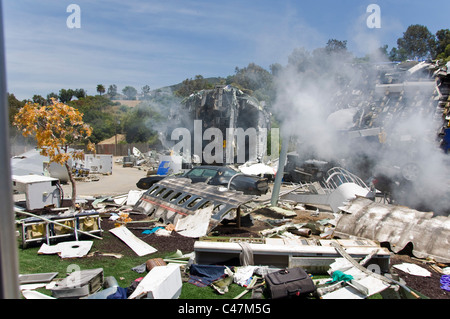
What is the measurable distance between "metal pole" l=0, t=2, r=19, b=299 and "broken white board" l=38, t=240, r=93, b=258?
4.84m

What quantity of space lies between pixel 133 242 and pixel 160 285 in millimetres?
3121

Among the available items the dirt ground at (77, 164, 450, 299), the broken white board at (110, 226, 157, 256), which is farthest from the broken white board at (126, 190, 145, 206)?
the broken white board at (110, 226, 157, 256)

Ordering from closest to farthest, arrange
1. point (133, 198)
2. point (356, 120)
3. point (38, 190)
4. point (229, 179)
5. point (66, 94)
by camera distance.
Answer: point (38, 190) → point (133, 198) → point (229, 179) → point (356, 120) → point (66, 94)

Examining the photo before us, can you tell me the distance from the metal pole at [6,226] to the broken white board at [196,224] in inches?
217

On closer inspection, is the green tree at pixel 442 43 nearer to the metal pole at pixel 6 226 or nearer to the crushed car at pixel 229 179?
the crushed car at pixel 229 179

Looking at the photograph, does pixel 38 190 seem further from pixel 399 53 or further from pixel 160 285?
pixel 399 53

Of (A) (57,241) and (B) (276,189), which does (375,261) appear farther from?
(A) (57,241)

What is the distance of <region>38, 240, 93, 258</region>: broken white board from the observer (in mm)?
5935

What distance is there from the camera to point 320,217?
30.6 ft

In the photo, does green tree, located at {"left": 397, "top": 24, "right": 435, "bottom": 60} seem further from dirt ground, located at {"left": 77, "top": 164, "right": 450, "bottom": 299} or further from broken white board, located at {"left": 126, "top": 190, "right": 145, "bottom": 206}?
broken white board, located at {"left": 126, "top": 190, "right": 145, "bottom": 206}

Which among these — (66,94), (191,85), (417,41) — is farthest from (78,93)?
(417,41)

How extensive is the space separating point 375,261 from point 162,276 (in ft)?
11.4

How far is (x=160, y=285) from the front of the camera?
384cm

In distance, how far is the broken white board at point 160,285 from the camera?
148 inches
